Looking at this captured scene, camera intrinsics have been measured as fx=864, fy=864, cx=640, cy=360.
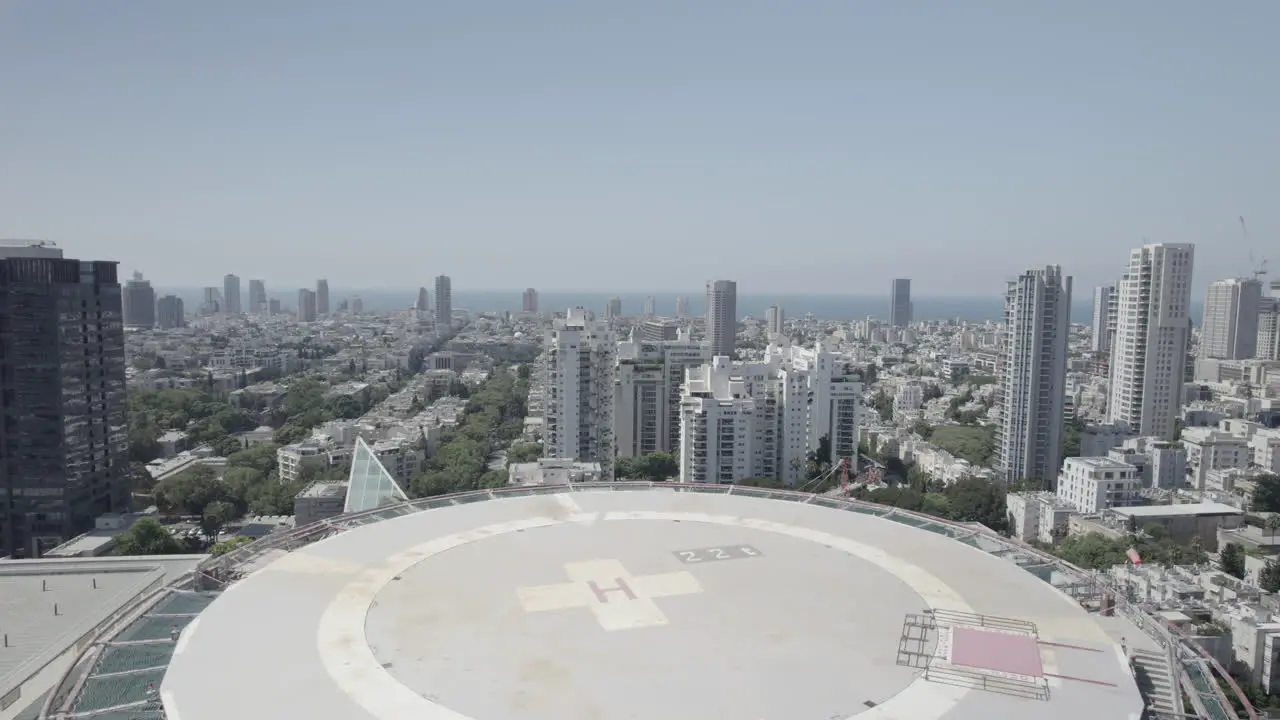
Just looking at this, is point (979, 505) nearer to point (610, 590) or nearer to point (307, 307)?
point (610, 590)

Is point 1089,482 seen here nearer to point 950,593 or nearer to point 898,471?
point 898,471

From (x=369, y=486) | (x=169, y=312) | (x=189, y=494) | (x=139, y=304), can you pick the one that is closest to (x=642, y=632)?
(x=369, y=486)

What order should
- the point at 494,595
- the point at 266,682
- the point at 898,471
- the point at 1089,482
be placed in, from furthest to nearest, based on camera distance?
the point at 898,471
the point at 1089,482
the point at 494,595
the point at 266,682

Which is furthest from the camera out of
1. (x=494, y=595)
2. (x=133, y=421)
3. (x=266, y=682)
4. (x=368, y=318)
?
(x=368, y=318)

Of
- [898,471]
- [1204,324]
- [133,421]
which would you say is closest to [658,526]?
[898,471]

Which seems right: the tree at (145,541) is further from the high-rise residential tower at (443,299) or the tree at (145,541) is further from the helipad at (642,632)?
the high-rise residential tower at (443,299)

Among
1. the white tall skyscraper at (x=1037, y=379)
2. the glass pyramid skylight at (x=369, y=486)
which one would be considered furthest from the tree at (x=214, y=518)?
the white tall skyscraper at (x=1037, y=379)

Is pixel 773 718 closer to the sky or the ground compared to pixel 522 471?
closer to the sky
